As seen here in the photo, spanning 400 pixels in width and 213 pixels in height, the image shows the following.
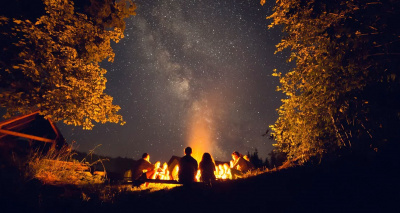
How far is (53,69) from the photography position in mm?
7500

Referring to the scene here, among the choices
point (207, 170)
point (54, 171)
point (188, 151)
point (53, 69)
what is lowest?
point (207, 170)

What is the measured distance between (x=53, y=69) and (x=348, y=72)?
1062cm

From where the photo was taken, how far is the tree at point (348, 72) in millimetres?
4230

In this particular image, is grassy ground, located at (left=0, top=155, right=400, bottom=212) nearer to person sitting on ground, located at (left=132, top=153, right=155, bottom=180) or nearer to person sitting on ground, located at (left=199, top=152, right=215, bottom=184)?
person sitting on ground, located at (left=199, top=152, right=215, bottom=184)

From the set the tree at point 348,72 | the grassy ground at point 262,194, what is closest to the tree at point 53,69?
the grassy ground at point 262,194

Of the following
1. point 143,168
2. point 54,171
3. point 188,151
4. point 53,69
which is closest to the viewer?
point 54,171

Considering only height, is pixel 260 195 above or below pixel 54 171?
below

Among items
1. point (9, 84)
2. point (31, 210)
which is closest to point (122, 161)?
point (9, 84)

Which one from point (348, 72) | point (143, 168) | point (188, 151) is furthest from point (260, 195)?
point (143, 168)

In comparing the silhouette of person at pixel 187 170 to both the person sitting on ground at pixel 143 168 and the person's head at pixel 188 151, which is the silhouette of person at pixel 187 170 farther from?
the person sitting on ground at pixel 143 168

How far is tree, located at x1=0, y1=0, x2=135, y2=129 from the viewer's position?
23.2 feet

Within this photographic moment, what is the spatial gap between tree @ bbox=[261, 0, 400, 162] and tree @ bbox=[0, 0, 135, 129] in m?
8.17

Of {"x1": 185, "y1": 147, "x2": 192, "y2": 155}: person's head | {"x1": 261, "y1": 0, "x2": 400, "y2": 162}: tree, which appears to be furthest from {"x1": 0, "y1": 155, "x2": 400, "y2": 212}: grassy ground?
{"x1": 185, "y1": 147, "x2": 192, "y2": 155}: person's head

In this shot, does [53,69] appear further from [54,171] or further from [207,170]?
[207,170]
